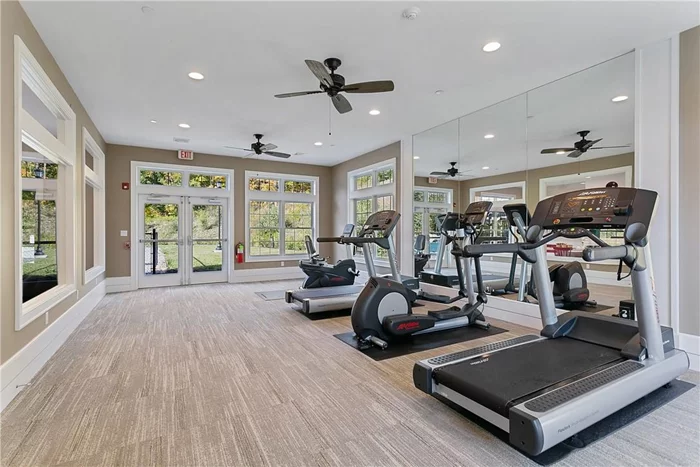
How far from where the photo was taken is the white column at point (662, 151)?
3.11 meters

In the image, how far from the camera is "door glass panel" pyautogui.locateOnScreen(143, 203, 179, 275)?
289 inches

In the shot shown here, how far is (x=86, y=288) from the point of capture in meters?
4.99

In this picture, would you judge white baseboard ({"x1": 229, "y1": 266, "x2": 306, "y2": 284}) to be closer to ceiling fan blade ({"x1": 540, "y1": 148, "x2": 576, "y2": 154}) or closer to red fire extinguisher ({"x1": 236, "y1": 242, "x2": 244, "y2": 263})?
red fire extinguisher ({"x1": 236, "y1": 242, "x2": 244, "y2": 263})

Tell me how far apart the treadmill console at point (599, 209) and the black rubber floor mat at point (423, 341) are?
1.62 metres

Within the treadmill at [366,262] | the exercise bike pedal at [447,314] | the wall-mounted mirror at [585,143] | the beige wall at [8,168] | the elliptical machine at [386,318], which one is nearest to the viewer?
the beige wall at [8,168]

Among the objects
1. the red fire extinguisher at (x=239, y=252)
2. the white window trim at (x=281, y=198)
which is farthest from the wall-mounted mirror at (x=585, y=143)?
the red fire extinguisher at (x=239, y=252)

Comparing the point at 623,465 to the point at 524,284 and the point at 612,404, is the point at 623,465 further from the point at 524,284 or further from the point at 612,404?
the point at 524,284

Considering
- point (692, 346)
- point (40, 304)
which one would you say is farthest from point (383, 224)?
point (40, 304)

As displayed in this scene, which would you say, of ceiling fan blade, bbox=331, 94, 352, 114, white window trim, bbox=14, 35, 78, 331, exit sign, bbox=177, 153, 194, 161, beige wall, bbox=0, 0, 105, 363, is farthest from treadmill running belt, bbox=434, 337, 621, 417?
exit sign, bbox=177, 153, 194, 161

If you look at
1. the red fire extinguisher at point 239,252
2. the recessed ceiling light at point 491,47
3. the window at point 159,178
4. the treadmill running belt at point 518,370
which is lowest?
the treadmill running belt at point 518,370

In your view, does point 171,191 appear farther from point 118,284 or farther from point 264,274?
point 264,274

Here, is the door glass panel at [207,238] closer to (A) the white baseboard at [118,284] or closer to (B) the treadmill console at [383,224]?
(A) the white baseboard at [118,284]

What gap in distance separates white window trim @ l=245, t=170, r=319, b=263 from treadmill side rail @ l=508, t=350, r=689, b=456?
24.2 feet

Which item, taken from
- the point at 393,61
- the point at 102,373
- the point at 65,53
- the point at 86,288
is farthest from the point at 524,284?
the point at 86,288
